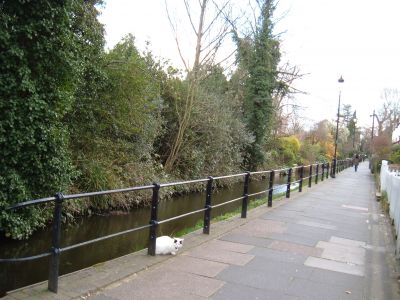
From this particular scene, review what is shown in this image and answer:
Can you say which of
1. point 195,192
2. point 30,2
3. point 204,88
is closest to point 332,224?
point 30,2

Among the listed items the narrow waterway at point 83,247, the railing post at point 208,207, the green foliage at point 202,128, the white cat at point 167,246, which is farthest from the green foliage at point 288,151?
the white cat at point 167,246

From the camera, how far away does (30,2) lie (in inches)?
284

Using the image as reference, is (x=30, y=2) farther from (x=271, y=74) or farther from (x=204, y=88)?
(x=271, y=74)

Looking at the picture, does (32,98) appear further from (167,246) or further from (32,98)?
(167,246)

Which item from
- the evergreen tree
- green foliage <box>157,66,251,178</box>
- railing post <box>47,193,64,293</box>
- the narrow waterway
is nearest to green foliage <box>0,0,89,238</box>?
the narrow waterway

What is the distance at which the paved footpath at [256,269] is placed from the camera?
4.70m

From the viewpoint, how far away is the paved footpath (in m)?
4.70

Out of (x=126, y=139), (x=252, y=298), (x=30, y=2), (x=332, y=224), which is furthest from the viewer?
(x=126, y=139)

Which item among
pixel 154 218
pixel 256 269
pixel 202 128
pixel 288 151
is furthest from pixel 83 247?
pixel 288 151

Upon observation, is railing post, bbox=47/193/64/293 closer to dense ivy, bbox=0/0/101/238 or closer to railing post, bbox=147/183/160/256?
railing post, bbox=147/183/160/256

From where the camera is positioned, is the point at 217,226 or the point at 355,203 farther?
the point at 355,203

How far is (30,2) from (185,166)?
41.8 ft

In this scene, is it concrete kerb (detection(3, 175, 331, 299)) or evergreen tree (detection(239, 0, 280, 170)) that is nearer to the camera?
concrete kerb (detection(3, 175, 331, 299))

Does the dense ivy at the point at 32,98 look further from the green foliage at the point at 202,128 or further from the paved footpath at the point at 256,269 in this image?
the green foliage at the point at 202,128
